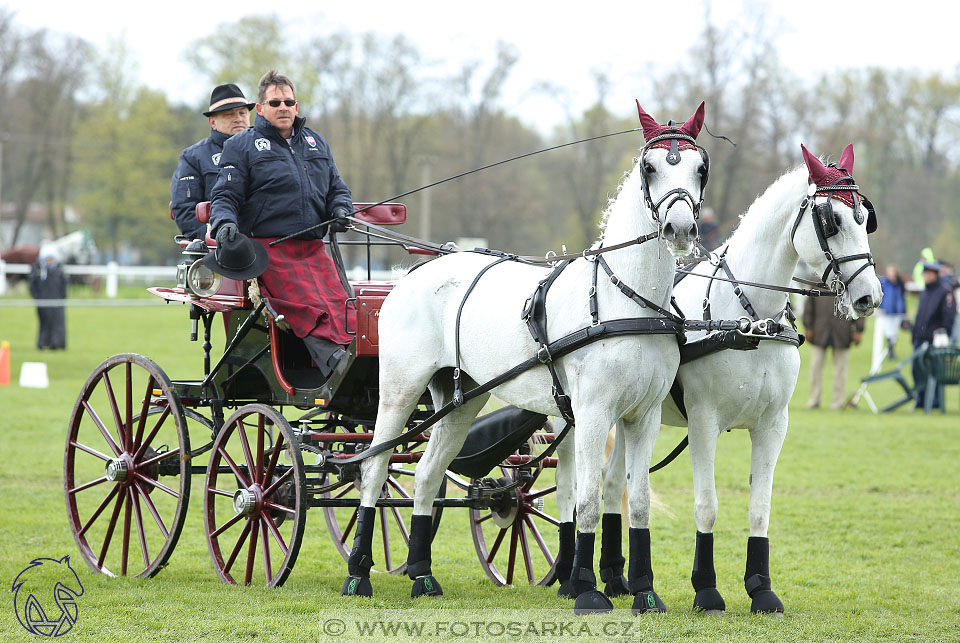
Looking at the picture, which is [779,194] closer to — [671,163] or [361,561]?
[671,163]

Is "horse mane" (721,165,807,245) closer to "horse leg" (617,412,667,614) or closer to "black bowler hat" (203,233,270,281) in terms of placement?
"horse leg" (617,412,667,614)

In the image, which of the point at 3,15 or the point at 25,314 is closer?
the point at 25,314

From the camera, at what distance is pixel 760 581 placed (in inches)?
204

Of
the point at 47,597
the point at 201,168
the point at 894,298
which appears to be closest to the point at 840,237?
the point at 201,168

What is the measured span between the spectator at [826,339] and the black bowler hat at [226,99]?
10.8m

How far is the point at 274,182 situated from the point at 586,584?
278 centimetres

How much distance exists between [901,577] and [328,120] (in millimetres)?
40294

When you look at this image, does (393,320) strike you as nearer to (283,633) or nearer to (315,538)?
(283,633)

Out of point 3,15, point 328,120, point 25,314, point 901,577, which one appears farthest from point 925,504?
point 3,15

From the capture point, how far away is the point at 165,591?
18.4 feet

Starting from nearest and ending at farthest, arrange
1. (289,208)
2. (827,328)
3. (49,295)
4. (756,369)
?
(756,369) < (289,208) < (827,328) < (49,295)

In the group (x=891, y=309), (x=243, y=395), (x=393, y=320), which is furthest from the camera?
(x=891, y=309)

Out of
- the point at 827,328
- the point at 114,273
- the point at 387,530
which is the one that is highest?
the point at 114,273

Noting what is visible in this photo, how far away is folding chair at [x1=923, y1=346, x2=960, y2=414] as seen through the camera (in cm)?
1576
